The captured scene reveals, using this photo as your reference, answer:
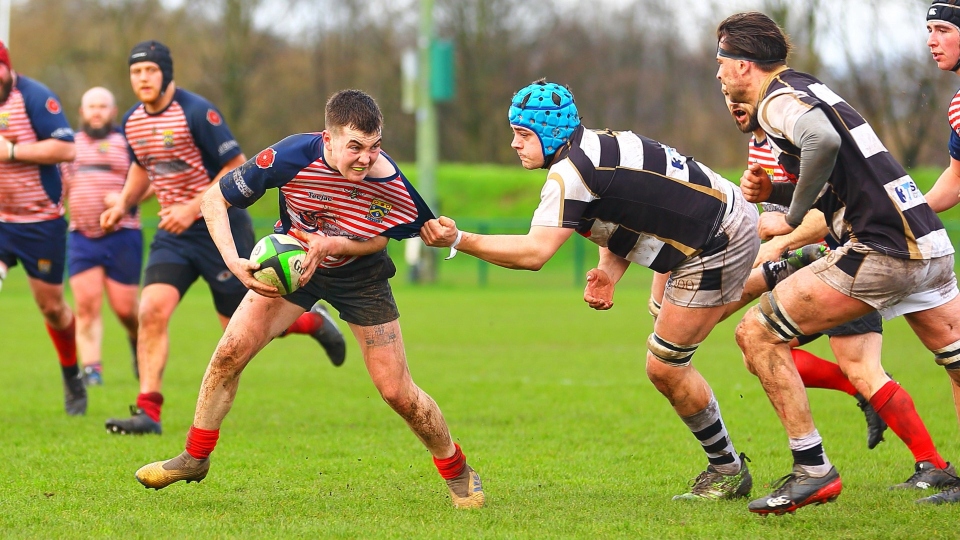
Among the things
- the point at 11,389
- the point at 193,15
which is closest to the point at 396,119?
the point at 193,15

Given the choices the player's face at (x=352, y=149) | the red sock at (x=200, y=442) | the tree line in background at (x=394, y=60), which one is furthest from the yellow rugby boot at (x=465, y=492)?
the tree line in background at (x=394, y=60)

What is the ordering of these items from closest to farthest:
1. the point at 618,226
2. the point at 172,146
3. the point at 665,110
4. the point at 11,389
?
the point at 618,226, the point at 172,146, the point at 11,389, the point at 665,110

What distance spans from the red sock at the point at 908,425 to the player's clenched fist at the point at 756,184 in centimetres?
150

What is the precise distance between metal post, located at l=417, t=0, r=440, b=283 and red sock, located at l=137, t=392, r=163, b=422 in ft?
57.8

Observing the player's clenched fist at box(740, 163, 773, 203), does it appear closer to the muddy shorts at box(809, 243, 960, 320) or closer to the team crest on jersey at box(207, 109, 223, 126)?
the muddy shorts at box(809, 243, 960, 320)

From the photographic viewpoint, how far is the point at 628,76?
1608 inches

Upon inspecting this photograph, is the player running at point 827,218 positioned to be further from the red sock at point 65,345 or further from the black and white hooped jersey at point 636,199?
the red sock at point 65,345

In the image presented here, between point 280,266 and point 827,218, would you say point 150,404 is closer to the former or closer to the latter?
point 280,266

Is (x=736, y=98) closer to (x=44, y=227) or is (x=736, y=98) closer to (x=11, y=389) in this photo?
(x=44, y=227)

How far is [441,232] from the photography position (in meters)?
4.75

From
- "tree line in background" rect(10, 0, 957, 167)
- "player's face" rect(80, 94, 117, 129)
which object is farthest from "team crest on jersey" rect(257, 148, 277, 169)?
"tree line in background" rect(10, 0, 957, 167)

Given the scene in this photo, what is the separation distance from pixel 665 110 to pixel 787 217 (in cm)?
3645

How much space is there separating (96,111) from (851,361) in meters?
7.58

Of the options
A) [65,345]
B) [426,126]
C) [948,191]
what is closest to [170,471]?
[65,345]
